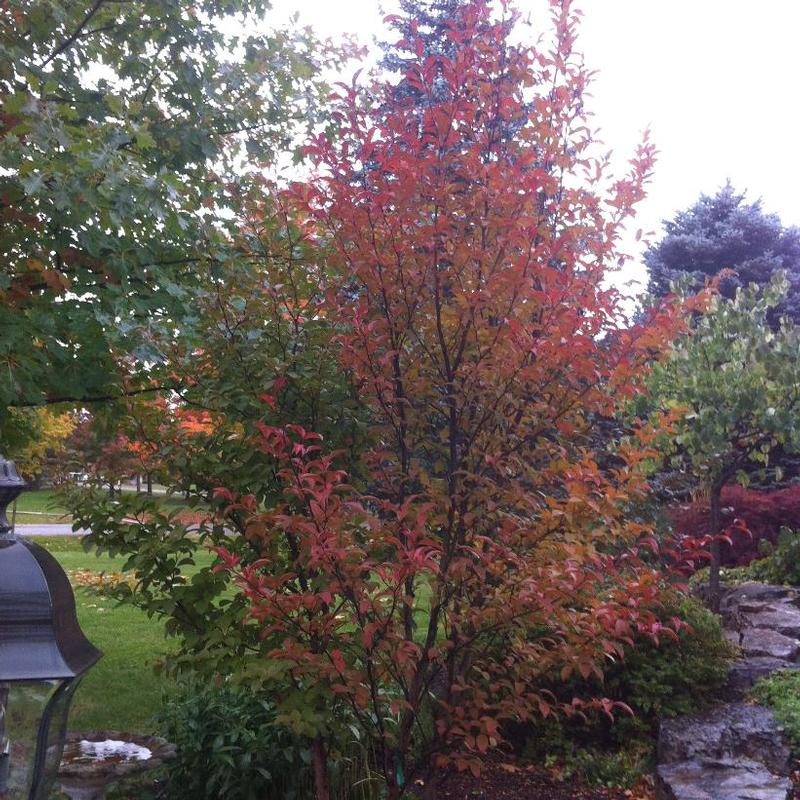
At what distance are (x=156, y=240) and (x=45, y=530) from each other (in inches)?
698

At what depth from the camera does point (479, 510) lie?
9.60ft

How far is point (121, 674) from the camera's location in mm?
6523

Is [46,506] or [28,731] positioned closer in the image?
[28,731]

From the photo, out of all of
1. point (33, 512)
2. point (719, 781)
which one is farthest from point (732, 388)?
point (33, 512)

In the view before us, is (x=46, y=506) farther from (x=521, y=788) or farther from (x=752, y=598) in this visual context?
(x=752, y=598)

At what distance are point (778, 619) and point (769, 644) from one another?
46.4 inches

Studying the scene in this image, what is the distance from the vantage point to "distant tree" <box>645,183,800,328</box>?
20891mm

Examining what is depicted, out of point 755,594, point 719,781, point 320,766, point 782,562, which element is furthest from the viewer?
point 782,562

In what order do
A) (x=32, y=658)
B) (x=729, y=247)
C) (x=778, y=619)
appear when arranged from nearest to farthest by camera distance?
(x=32, y=658), (x=778, y=619), (x=729, y=247)

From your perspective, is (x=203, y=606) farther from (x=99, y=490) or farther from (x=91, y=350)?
(x=91, y=350)

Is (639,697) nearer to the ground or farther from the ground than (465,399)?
nearer to the ground

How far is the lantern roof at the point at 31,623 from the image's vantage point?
157 cm

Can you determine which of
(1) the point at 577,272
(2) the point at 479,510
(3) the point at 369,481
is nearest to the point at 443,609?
(2) the point at 479,510

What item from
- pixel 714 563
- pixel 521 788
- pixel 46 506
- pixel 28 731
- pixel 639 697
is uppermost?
pixel 46 506
